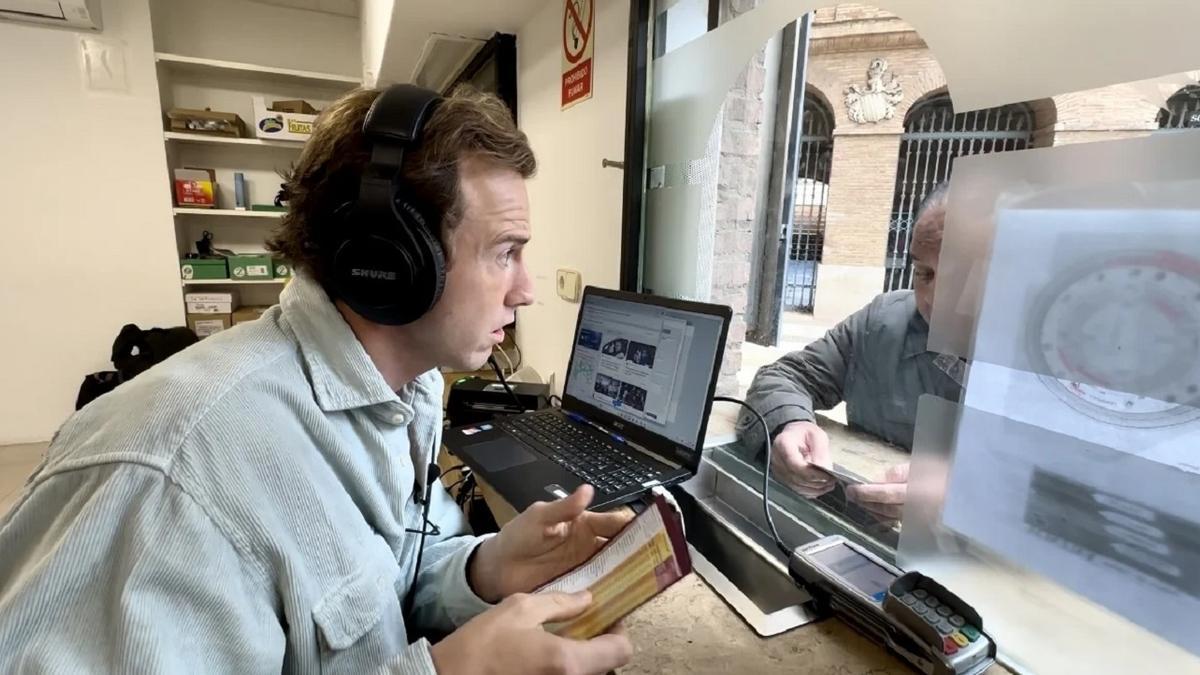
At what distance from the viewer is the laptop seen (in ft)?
3.08

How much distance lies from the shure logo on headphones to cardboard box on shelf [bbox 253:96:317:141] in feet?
9.69

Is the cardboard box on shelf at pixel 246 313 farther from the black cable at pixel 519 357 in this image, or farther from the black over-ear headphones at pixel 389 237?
the black over-ear headphones at pixel 389 237

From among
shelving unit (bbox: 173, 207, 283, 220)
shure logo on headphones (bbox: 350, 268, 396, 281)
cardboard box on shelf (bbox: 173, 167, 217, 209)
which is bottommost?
shure logo on headphones (bbox: 350, 268, 396, 281)

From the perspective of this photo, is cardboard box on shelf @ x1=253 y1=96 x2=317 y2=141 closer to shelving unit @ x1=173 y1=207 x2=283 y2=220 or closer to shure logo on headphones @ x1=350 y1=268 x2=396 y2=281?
shelving unit @ x1=173 y1=207 x2=283 y2=220

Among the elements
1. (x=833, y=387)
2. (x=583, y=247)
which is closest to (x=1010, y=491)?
(x=833, y=387)

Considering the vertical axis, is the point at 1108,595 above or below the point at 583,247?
below

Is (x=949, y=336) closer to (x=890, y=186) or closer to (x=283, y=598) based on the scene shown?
(x=890, y=186)

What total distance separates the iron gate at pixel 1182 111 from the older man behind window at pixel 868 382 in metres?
0.19

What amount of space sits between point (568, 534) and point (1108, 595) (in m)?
0.52

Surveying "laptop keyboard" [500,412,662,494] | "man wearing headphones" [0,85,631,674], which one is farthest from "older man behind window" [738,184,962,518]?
"man wearing headphones" [0,85,631,674]

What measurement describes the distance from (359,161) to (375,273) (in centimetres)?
13

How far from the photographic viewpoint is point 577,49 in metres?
1.38

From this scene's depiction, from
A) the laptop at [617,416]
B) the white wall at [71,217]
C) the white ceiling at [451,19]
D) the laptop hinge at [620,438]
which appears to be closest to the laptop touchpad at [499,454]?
the laptop at [617,416]

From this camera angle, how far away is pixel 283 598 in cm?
49
